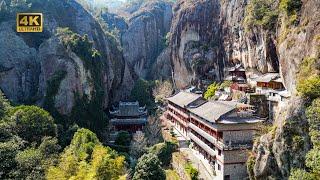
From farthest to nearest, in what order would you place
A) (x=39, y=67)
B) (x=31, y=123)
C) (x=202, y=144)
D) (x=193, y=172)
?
(x=39, y=67) → (x=202, y=144) → (x=31, y=123) → (x=193, y=172)

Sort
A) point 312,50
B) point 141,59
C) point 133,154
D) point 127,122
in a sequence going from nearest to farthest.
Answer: point 312,50 < point 133,154 < point 127,122 < point 141,59

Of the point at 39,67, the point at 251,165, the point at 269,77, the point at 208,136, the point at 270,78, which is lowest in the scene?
the point at 251,165

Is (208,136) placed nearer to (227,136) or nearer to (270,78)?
(227,136)

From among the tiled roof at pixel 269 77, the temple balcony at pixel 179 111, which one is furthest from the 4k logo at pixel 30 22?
the temple balcony at pixel 179 111

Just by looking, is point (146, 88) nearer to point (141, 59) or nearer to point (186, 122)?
point (141, 59)

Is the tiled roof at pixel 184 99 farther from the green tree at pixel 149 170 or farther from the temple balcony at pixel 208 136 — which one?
the green tree at pixel 149 170

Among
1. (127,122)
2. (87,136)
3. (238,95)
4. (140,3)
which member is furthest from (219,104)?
(140,3)

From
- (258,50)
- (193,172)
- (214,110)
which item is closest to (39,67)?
(214,110)
